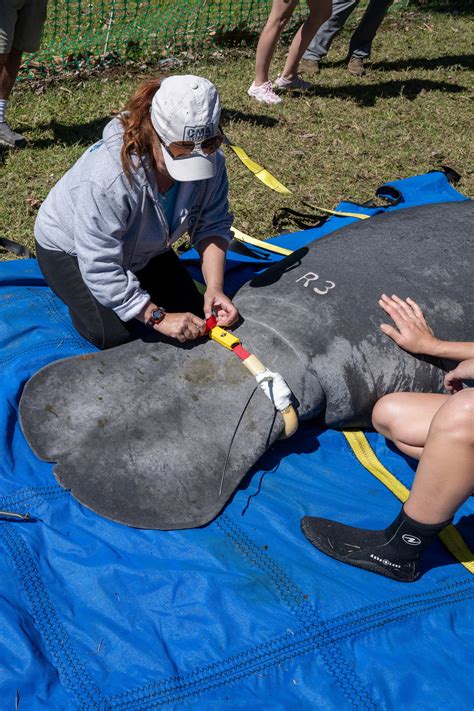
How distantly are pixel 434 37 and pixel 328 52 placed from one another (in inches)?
74.4

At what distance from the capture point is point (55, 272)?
3.49 meters

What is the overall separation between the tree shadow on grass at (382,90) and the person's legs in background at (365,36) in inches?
15.1

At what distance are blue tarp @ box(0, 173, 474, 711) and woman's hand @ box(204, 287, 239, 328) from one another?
0.58 m

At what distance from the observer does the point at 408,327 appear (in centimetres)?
319

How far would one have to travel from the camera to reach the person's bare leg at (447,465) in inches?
97.3

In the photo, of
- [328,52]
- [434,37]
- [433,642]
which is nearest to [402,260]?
[433,642]

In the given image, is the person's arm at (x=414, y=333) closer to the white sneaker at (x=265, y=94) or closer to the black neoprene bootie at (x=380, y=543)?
the black neoprene bootie at (x=380, y=543)

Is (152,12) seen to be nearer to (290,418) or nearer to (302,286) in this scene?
(302,286)

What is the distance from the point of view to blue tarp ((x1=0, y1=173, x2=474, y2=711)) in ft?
7.58

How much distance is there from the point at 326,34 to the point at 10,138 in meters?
4.03

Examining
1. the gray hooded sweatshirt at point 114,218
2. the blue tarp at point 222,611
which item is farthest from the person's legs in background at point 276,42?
the blue tarp at point 222,611

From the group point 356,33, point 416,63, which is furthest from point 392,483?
point 416,63

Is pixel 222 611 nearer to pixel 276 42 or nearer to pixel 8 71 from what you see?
pixel 8 71

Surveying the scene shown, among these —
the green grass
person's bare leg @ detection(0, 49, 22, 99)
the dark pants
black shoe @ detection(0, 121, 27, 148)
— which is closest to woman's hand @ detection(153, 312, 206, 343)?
the dark pants
